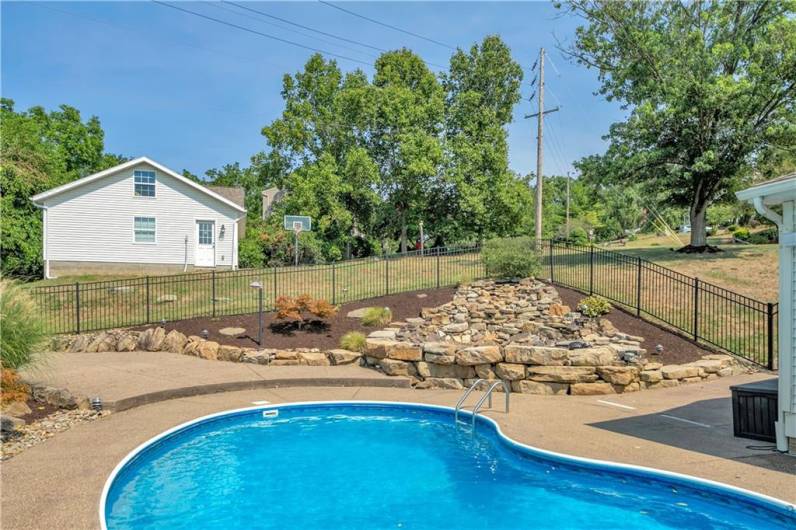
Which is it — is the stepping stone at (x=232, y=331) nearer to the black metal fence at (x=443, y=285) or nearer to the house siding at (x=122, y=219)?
the black metal fence at (x=443, y=285)

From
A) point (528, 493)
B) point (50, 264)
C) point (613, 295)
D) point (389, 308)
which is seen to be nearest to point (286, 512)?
point (528, 493)

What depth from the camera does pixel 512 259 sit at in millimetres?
14570

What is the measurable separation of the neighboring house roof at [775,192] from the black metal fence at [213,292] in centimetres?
946

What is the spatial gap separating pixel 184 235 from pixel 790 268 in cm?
2336

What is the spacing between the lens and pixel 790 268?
612cm

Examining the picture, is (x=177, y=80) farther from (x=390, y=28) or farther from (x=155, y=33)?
(x=390, y=28)

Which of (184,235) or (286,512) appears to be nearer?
(286,512)

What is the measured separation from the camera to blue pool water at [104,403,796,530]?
5.21 m

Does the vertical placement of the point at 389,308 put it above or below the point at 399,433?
above

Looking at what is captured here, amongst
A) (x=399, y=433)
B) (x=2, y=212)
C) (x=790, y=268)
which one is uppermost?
(x=2, y=212)

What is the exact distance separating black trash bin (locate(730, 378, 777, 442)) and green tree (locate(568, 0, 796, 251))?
14223 millimetres

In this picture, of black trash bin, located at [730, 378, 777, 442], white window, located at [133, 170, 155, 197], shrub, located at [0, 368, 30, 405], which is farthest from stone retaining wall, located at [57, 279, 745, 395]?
white window, located at [133, 170, 155, 197]

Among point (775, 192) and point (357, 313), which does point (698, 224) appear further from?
point (775, 192)

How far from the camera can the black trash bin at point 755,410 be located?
6.58 m
